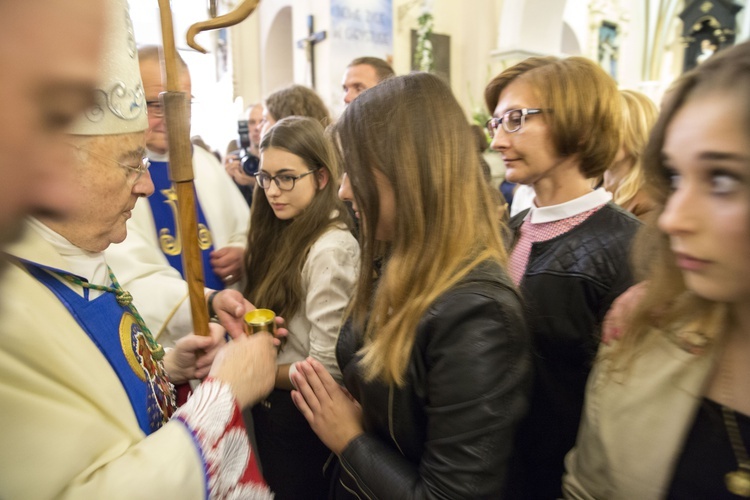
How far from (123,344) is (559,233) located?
1434mm

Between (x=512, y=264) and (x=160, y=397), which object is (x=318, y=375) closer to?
(x=160, y=397)

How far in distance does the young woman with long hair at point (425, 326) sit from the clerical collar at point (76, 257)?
1.94 ft

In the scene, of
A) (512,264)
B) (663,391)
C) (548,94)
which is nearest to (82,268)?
(663,391)

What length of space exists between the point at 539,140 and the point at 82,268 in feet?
5.09

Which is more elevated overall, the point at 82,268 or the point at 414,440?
the point at 82,268

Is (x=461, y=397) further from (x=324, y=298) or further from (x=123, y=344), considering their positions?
(x=324, y=298)

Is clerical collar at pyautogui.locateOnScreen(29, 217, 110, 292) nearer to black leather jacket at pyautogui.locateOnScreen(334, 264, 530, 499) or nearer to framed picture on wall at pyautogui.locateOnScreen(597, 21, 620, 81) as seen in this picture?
black leather jacket at pyautogui.locateOnScreen(334, 264, 530, 499)

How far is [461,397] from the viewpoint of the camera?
1003 mm

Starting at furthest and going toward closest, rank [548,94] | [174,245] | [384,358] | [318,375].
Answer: [174,245], [548,94], [318,375], [384,358]

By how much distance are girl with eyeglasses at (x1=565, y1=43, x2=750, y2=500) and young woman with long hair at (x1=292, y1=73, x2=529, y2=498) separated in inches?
9.6

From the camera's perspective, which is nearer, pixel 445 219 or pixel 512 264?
pixel 445 219

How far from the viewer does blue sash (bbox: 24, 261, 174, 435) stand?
3.30ft

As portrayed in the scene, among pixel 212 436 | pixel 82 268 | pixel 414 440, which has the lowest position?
pixel 414 440

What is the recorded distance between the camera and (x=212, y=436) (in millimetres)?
998
